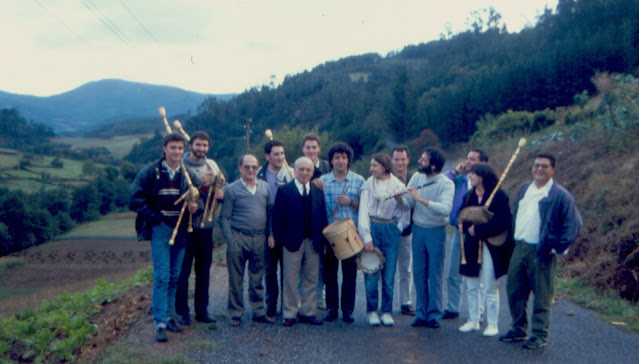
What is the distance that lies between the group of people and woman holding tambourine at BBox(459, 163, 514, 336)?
0.01 m

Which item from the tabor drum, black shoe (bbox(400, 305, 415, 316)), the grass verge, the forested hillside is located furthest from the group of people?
the forested hillside

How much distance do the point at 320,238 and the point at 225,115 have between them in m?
72.0

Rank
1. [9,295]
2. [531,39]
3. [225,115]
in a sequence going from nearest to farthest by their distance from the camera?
[9,295] → [531,39] → [225,115]

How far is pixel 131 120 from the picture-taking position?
379 ft

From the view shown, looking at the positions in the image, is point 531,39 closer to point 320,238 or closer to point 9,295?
point 9,295

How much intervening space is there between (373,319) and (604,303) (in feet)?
12.1

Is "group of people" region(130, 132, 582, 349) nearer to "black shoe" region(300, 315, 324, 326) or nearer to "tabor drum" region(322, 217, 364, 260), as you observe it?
"black shoe" region(300, 315, 324, 326)

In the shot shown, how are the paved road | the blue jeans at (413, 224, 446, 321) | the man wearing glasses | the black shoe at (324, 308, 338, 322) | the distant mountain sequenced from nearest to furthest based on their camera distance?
the paved road, the blue jeans at (413, 224, 446, 321), the man wearing glasses, the black shoe at (324, 308, 338, 322), the distant mountain

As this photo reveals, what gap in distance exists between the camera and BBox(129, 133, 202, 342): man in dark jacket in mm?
5797

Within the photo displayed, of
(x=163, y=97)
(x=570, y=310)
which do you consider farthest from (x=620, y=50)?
(x=163, y=97)

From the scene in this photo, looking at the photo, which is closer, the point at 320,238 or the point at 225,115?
the point at 320,238

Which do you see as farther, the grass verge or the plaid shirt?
the grass verge

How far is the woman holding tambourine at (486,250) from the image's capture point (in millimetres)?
5996

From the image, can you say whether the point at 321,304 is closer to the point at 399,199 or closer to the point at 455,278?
the point at 455,278
